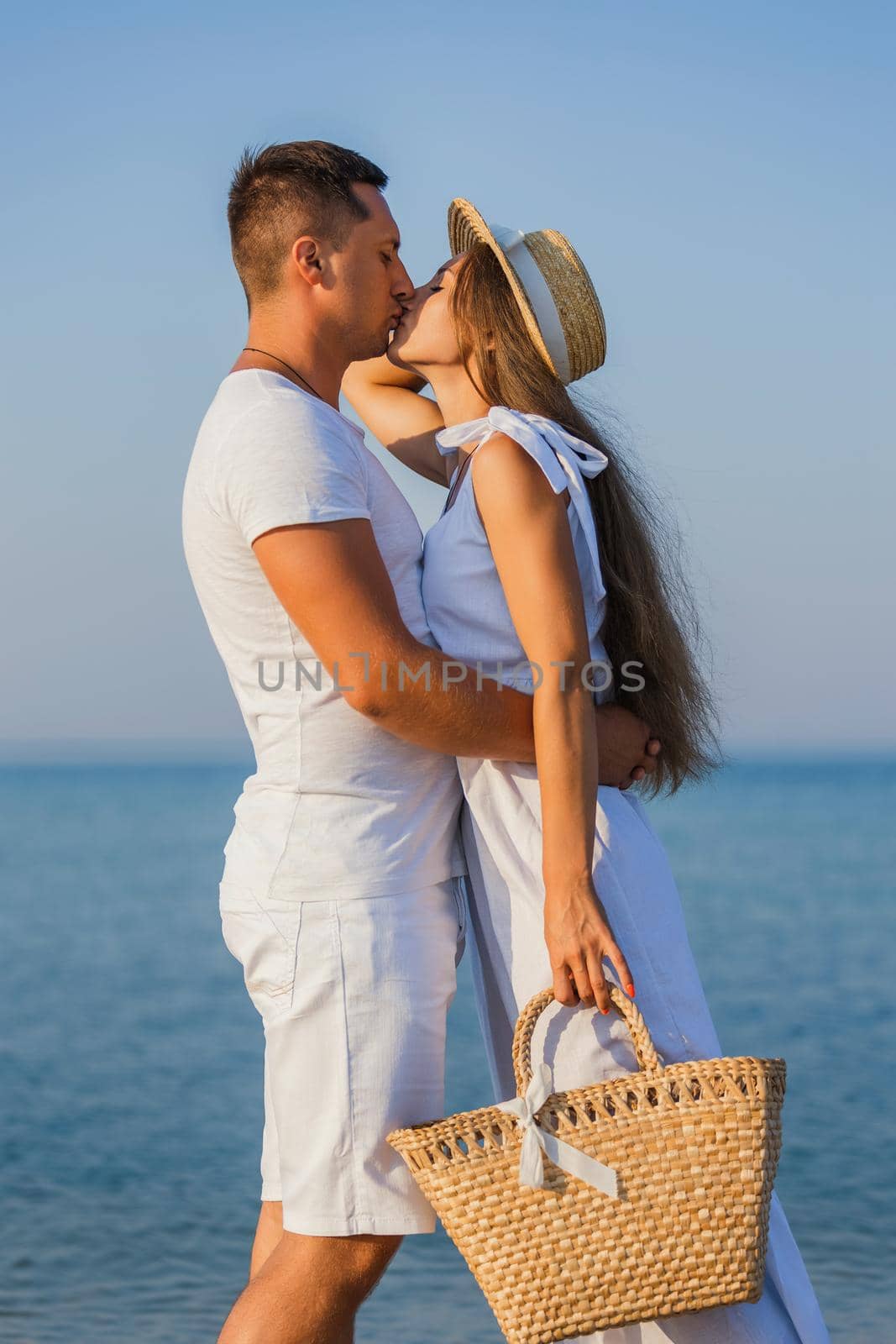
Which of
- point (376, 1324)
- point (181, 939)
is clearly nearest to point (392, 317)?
point (376, 1324)

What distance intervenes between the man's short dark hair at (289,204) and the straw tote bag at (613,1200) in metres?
1.51

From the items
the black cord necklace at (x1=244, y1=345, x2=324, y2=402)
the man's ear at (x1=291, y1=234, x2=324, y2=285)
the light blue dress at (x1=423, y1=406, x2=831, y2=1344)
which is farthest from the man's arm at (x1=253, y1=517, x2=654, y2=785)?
the man's ear at (x1=291, y1=234, x2=324, y2=285)

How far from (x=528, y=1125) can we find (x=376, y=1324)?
3220mm

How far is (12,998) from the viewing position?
1266 centimetres

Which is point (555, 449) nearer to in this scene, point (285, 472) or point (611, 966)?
point (285, 472)

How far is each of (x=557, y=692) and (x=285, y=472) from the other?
0.55 meters

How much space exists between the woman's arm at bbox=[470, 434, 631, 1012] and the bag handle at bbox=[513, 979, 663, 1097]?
0.03 meters

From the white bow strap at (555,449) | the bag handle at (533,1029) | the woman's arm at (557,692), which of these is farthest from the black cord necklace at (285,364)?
the bag handle at (533,1029)

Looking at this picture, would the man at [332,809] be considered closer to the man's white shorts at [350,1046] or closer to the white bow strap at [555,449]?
the man's white shorts at [350,1046]

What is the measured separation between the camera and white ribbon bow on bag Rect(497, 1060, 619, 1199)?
1.97 metres

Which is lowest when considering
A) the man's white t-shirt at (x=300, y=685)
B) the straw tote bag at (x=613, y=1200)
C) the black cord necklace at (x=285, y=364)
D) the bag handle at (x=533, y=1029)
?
the straw tote bag at (x=613, y=1200)

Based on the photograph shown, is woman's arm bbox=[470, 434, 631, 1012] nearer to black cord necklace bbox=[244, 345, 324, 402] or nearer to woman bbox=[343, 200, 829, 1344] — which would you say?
woman bbox=[343, 200, 829, 1344]

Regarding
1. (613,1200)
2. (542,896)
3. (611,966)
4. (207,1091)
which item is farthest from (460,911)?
(207,1091)

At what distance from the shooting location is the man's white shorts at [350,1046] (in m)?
2.15
